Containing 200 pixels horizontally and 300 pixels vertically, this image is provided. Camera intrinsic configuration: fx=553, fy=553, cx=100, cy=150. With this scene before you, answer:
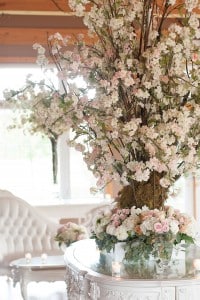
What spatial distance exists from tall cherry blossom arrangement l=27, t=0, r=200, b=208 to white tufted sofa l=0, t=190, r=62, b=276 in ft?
8.56

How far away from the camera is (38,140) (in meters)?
8.05

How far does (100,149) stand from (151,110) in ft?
1.19

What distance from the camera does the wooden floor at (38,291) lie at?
5.40m

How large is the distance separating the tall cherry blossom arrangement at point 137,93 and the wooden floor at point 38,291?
2.68 meters

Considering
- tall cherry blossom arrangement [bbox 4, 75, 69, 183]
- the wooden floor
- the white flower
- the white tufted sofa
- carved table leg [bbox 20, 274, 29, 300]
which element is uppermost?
tall cherry blossom arrangement [bbox 4, 75, 69, 183]

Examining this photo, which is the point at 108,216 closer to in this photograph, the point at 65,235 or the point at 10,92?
the point at 10,92

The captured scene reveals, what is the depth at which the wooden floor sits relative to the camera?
5.40m

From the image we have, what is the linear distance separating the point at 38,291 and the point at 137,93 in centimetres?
339

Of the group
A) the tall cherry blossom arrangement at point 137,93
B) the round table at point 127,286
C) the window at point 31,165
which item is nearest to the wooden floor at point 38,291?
the window at point 31,165

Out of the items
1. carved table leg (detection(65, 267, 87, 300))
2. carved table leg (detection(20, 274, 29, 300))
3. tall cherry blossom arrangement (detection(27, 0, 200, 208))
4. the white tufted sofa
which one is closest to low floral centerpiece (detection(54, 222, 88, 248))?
carved table leg (detection(20, 274, 29, 300))

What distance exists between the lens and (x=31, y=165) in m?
8.12

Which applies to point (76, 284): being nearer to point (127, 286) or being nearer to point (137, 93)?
point (127, 286)

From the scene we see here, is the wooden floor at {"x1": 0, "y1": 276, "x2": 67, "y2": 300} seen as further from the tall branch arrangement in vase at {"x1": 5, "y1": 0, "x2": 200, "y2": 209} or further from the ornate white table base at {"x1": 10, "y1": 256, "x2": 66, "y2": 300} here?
the tall branch arrangement in vase at {"x1": 5, "y1": 0, "x2": 200, "y2": 209}

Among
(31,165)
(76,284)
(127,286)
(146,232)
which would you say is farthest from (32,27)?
(127,286)
